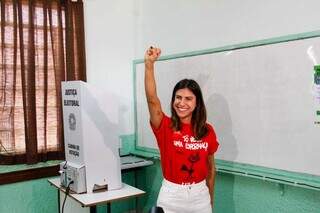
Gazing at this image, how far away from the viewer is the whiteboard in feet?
6.60

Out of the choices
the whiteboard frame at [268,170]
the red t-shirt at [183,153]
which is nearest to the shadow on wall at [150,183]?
the whiteboard frame at [268,170]

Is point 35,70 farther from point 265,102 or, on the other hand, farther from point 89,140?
point 265,102

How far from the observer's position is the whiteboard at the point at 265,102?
2.01 metres

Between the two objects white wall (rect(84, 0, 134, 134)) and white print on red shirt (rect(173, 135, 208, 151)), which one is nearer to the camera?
white print on red shirt (rect(173, 135, 208, 151))

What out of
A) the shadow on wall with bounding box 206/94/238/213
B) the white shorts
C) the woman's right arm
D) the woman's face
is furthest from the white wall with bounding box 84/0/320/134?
the white shorts

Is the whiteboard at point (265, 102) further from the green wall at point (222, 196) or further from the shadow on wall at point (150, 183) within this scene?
the shadow on wall at point (150, 183)

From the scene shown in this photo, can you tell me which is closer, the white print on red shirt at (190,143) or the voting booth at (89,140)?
the white print on red shirt at (190,143)

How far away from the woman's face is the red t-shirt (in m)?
0.07

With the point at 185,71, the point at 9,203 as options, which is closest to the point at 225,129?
the point at 185,71

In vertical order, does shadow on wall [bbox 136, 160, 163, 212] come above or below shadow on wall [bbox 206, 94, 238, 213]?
below

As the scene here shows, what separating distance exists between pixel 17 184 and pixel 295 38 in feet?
7.30

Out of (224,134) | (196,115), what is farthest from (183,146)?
(224,134)

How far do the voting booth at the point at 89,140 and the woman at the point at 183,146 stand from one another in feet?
1.75

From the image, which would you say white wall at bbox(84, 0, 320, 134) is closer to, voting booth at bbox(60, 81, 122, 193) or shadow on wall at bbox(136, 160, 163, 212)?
shadow on wall at bbox(136, 160, 163, 212)
